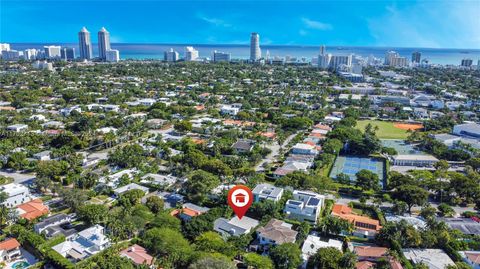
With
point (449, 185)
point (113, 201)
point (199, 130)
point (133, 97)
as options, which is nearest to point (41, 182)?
point (113, 201)

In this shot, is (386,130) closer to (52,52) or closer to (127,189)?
(127,189)

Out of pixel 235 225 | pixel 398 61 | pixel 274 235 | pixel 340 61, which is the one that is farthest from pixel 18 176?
pixel 398 61

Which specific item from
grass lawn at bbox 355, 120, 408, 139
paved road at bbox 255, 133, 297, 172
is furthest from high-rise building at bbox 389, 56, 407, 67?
paved road at bbox 255, 133, 297, 172

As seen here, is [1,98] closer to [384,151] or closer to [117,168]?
[117,168]

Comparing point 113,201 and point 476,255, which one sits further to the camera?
point 113,201

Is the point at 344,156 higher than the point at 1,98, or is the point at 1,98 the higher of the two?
the point at 1,98
